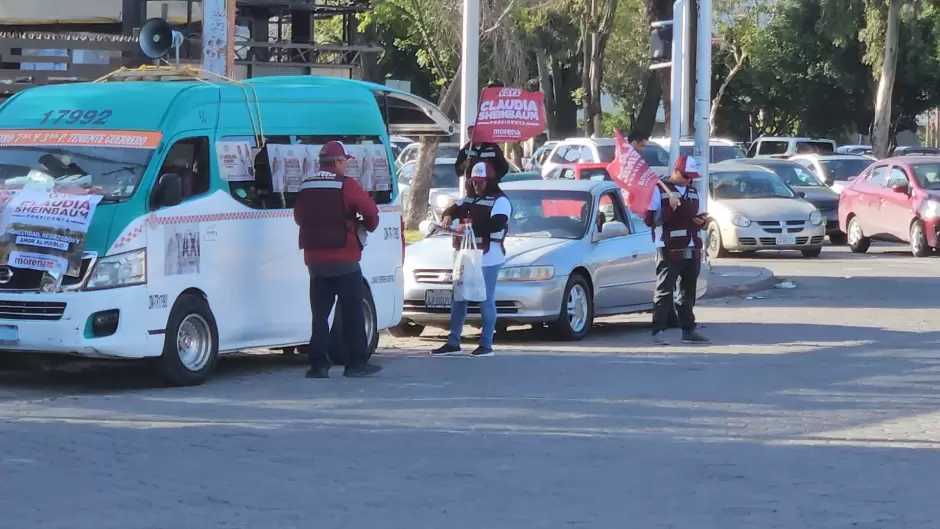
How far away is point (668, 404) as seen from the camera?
10828mm

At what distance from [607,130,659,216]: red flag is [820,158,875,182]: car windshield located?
786 inches

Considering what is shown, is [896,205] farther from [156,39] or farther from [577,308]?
[156,39]

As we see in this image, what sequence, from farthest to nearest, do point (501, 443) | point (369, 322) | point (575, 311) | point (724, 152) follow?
1. point (724, 152)
2. point (575, 311)
3. point (369, 322)
4. point (501, 443)

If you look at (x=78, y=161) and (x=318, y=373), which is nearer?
(x=78, y=161)

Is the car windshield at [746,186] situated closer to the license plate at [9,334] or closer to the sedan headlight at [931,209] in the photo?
the sedan headlight at [931,209]

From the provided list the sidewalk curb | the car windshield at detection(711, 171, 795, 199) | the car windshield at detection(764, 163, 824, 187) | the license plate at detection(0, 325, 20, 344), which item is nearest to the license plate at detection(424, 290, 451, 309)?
the license plate at detection(0, 325, 20, 344)

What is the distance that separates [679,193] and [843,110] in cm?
5717

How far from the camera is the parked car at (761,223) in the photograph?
26203 millimetres

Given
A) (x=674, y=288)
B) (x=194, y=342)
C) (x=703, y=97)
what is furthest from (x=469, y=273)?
(x=703, y=97)

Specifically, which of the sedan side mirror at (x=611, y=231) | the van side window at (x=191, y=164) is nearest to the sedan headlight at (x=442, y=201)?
the sedan side mirror at (x=611, y=231)

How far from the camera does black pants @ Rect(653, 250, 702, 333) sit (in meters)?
14.7

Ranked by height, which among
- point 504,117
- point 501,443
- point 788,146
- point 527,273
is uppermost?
point 788,146

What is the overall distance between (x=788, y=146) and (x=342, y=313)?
38.3 metres

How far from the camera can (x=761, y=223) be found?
2617 centimetres
